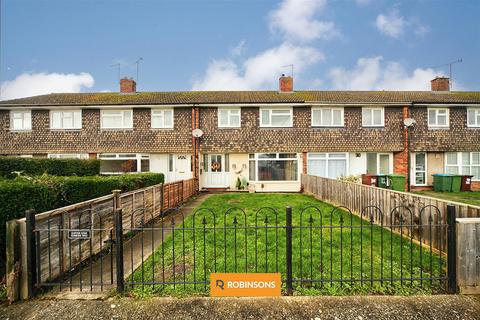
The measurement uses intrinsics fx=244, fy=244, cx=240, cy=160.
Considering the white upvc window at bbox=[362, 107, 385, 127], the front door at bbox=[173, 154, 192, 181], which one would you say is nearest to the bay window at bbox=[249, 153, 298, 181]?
the front door at bbox=[173, 154, 192, 181]

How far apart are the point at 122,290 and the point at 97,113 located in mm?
14932

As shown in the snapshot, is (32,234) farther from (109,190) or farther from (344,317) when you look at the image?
(344,317)

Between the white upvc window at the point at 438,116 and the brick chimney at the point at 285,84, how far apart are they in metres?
9.00

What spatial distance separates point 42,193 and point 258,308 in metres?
4.40

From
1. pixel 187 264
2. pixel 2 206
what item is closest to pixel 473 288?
pixel 187 264

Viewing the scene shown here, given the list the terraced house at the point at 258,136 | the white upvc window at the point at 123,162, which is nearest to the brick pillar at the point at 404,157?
the terraced house at the point at 258,136

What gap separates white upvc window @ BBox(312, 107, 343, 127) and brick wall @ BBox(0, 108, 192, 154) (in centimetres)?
797

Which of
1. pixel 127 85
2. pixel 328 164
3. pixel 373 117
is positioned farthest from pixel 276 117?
pixel 127 85

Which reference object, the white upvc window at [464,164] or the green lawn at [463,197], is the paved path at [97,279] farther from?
the white upvc window at [464,164]

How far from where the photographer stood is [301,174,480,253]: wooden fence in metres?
4.76

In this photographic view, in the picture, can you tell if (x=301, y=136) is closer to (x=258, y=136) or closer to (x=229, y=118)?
(x=258, y=136)

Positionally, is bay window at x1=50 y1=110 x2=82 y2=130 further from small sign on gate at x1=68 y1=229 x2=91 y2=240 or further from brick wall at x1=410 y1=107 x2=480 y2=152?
brick wall at x1=410 y1=107 x2=480 y2=152

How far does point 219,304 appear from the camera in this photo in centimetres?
334

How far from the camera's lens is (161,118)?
50.9 feet
